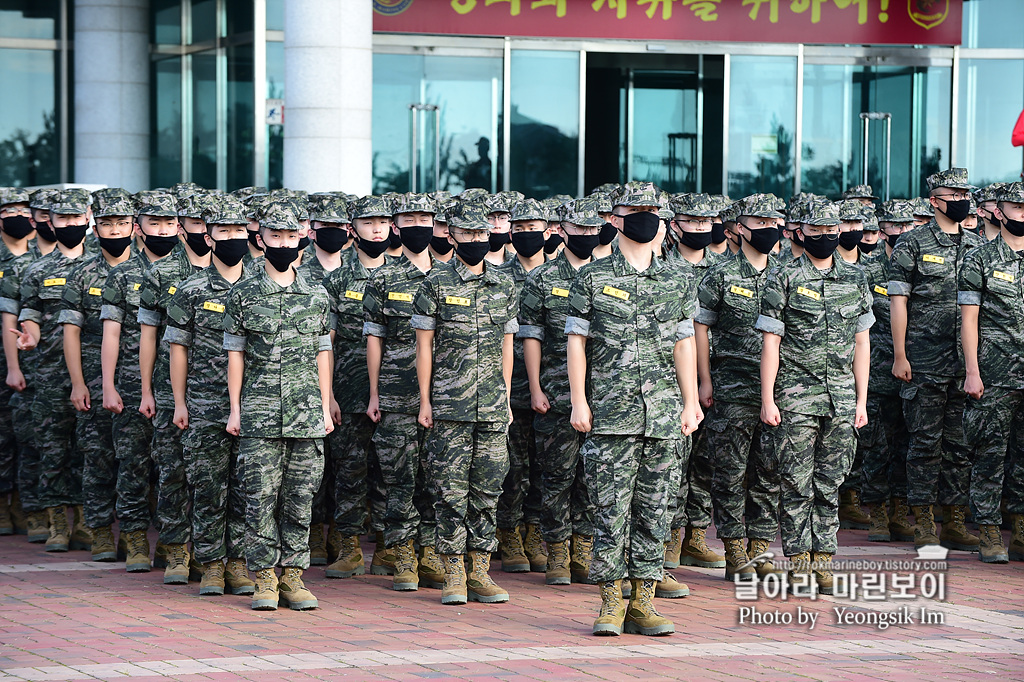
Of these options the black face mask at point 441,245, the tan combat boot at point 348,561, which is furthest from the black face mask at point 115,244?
the tan combat boot at point 348,561

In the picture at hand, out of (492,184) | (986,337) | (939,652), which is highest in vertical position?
(492,184)

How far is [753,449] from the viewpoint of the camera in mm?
9695

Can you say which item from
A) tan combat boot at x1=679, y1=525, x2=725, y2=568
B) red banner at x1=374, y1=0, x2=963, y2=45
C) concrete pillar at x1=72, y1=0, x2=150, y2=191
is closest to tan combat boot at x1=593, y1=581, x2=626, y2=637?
tan combat boot at x1=679, y1=525, x2=725, y2=568

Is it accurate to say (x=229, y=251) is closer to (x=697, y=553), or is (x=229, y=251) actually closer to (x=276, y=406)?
(x=276, y=406)

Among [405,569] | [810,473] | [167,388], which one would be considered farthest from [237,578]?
[810,473]

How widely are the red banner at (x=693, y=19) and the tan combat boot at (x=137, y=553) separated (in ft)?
38.2

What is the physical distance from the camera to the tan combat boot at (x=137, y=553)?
9.83 m

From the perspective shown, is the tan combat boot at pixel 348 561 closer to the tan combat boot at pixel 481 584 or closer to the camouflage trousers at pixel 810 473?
the tan combat boot at pixel 481 584

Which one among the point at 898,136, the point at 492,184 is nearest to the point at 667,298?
the point at 492,184

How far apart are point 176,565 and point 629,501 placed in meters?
3.14

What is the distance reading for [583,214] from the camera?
979 centimetres

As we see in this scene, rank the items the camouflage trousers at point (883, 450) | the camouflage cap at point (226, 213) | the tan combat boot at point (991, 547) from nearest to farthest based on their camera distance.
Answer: the camouflage cap at point (226, 213) → the tan combat boot at point (991, 547) → the camouflage trousers at point (883, 450)

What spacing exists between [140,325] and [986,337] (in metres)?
5.70

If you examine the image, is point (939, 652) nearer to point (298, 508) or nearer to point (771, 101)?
point (298, 508)
